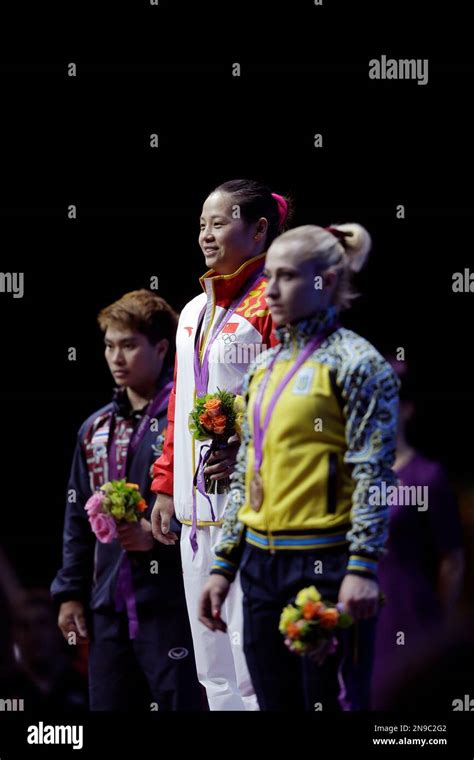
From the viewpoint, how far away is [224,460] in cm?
391

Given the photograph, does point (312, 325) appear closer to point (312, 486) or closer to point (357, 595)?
point (312, 486)

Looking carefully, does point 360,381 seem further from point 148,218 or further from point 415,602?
point 148,218

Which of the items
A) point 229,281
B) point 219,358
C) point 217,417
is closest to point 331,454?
point 217,417

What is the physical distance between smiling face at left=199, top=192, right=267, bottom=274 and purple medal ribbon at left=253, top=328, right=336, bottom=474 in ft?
3.04

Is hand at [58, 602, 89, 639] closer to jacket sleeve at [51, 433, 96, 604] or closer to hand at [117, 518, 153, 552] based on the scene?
jacket sleeve at [51, 433, 96, 604]

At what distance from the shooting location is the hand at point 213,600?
3188 mm

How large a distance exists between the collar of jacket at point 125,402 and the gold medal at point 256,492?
169cm

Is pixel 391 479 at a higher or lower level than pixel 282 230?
lower

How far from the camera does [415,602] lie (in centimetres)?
472

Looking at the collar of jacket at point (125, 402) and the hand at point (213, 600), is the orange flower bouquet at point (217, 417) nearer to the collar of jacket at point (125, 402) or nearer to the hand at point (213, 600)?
the hand at point (213, 600)

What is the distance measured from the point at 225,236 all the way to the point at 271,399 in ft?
3.41

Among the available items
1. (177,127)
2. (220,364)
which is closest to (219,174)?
(177,127)

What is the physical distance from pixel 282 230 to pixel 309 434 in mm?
1326

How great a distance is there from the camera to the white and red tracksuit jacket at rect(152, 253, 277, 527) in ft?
13.1
